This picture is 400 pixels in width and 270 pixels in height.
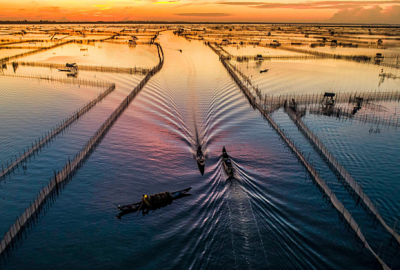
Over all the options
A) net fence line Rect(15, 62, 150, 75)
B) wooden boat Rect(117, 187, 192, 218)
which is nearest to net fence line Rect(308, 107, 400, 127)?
wooden boat Rect(117, 187, 192, 218)

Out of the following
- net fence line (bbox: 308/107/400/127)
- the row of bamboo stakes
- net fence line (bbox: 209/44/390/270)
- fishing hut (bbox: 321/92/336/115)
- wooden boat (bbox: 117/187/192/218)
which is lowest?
wooden boat (bbox: 117/187/192/218)

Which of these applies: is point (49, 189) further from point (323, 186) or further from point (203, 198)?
point (323, 186)

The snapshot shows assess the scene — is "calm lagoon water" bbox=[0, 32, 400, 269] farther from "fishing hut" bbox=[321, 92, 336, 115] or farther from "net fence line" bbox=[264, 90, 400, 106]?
"net fence line" bbox=[264, 90, 400, 106]

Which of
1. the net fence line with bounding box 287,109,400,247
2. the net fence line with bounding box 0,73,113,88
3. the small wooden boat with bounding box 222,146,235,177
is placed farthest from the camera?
the net fence line with bounding box 0,73,113,88

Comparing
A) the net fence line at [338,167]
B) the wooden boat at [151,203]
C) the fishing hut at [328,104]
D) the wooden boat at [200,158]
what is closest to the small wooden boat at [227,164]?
the wooden boat at [200,158]

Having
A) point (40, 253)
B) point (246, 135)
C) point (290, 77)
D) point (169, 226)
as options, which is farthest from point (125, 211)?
point (290, 77)

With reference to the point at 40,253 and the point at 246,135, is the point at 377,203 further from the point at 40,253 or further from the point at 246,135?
the point at 40,253

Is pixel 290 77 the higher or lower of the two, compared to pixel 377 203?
higher

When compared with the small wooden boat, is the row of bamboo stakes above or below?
above
